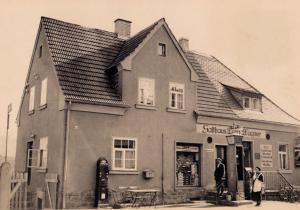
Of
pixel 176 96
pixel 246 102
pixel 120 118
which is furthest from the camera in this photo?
pixel 246 102

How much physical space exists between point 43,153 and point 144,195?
529cm

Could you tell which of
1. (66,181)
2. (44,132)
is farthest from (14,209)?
(44,132)

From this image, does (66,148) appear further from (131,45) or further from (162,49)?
(162,49)

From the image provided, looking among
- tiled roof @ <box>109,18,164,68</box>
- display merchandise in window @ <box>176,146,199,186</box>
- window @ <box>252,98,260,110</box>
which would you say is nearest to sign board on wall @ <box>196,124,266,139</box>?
display merchandise in window @ <box>176,146,199,186</box>

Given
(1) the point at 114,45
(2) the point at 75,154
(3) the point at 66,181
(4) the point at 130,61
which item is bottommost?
(3) the point at 66,181

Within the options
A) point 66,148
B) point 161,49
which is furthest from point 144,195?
point 161,49

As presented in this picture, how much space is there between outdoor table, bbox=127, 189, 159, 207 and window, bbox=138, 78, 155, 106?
4.33m

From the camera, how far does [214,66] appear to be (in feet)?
89.2

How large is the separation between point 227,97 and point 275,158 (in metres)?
4.99

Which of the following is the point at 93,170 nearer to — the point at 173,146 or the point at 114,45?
the point at 173,146

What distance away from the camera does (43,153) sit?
1878 cm

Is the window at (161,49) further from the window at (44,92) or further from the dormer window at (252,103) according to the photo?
the dormer window at (252,103)

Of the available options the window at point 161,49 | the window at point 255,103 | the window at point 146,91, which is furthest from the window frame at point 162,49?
the window at point 255,103

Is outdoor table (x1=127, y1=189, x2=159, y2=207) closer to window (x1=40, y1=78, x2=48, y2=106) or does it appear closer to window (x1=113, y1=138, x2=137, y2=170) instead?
window (x1=113, y1=138, x2=137, y2=170)
